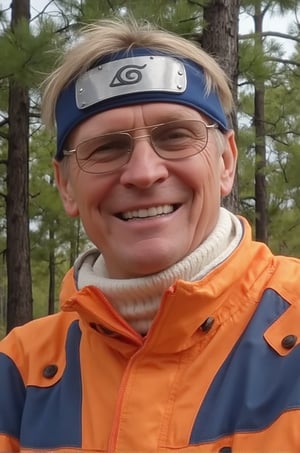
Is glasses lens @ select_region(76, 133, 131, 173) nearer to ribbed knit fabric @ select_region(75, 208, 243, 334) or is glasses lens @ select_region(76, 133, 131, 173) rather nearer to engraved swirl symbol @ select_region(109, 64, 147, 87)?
engraved swirl symbol @ select_region(109, 64, 147, 87)

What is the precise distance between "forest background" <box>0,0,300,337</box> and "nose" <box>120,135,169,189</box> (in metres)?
0.52

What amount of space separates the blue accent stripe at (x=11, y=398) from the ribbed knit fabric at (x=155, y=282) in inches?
11.0

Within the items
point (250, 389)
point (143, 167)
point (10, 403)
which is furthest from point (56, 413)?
point (143, 167)

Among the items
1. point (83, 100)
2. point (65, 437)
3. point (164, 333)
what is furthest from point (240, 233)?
point (65, 437)

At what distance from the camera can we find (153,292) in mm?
1664

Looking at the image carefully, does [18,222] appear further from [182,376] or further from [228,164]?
[182,376]

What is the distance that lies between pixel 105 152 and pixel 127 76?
17 cm

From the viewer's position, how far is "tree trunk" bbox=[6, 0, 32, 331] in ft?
30.5

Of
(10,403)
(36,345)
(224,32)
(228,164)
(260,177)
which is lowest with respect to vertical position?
(10,403)

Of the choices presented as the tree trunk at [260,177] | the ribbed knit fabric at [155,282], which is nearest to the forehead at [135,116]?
the ribbed knit fabric at [155,282]

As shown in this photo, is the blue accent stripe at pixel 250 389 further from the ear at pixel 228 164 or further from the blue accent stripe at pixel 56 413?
the ear at pixel 228 164

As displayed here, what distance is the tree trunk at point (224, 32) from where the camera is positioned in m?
5.82

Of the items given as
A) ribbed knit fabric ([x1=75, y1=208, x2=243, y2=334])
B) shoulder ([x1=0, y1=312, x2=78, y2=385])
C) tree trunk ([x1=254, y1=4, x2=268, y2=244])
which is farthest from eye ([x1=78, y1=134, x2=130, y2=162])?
tree trunk ([x1=254, y1=4, x2=268, y2=244])

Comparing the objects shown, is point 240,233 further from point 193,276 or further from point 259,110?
point 259,110
